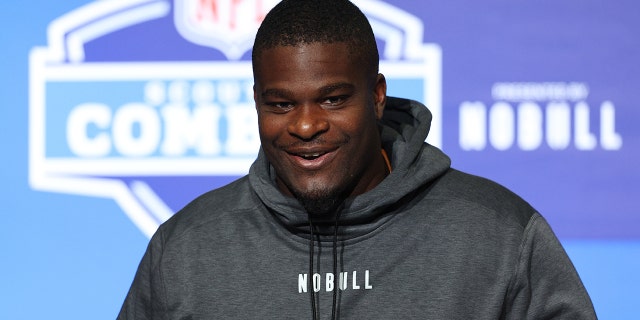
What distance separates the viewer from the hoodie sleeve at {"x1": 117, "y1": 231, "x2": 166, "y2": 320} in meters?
1.18

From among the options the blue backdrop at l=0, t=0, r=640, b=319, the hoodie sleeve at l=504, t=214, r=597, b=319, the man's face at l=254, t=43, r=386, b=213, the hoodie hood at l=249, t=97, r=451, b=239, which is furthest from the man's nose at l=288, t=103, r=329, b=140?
the blue backdrop at l=0, t=0, r=640, b=319

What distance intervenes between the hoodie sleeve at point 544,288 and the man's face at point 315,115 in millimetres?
211

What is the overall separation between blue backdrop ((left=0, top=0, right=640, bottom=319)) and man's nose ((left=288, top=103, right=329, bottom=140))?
0.81 m

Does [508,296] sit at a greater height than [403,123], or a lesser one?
lesser

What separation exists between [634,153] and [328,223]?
0.89m

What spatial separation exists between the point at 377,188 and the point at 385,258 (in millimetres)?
79

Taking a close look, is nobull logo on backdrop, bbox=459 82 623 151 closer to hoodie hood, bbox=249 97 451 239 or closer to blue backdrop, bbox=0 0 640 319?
blue backdrop, bbox=0 0 640 319

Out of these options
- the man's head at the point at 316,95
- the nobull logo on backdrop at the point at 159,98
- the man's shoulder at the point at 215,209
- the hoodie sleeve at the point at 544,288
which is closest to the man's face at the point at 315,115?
the man's head at the point at 316,95

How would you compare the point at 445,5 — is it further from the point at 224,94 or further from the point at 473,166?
the point at 224,94

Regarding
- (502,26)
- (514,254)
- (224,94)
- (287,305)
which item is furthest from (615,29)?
(287,305)

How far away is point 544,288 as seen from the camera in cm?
109

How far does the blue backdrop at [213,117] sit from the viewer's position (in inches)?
72.2

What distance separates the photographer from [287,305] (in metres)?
1.11

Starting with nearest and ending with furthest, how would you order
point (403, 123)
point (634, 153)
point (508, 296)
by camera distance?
point (508, 296), point (403, 123), point (634, 153)
